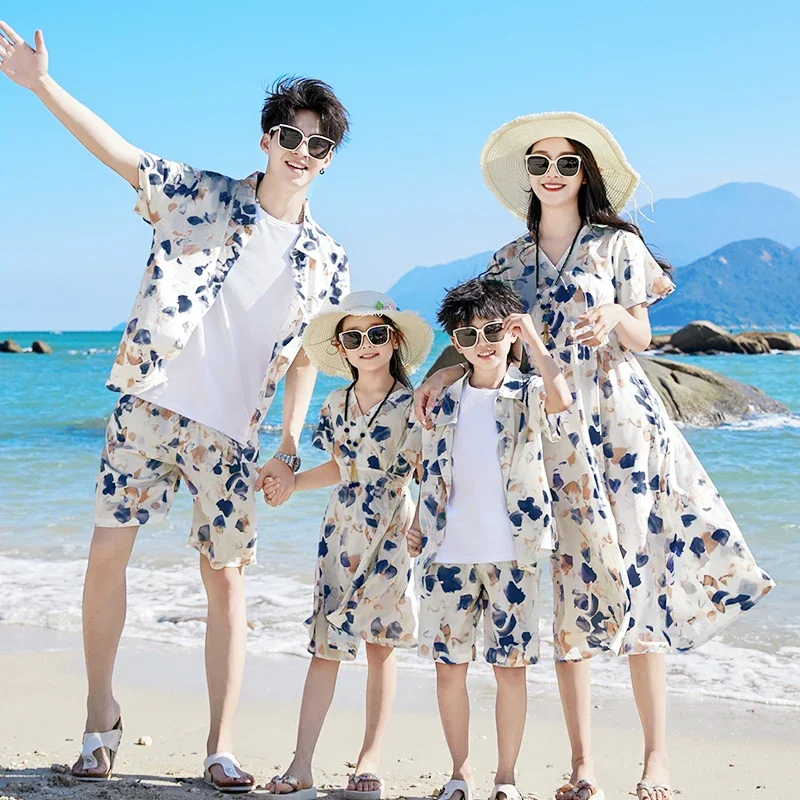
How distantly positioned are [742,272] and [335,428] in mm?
154441

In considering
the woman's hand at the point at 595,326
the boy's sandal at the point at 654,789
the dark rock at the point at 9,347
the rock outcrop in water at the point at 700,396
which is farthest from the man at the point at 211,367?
the dark rock at the point at 9,347

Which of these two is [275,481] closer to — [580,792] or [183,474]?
[183,474]

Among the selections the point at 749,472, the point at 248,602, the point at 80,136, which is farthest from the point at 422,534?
the point at 749,472

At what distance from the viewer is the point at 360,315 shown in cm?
364

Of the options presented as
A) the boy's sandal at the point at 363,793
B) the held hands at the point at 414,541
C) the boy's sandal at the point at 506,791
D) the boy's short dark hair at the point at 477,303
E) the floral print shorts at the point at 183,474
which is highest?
the boy's short dark hair at the point at 477,303

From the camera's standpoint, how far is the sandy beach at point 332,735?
366 cm

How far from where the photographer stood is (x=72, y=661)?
5137 mm

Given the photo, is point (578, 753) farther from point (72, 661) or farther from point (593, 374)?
point (72, 661)

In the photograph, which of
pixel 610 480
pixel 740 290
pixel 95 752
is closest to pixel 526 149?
pixel 610 480

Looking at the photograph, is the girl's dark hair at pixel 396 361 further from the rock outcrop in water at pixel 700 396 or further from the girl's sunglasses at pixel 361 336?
the rock outcrop in water at pixel 700 396

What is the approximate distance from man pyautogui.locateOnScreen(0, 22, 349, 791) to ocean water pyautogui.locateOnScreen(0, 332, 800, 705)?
1.82 meters

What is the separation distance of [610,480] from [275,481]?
1088 millimetres

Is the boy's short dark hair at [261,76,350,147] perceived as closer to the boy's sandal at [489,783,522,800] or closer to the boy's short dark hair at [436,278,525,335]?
the boy's short dark hair at [436,278,525,335]

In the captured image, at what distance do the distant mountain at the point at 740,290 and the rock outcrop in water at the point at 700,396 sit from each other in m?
115
